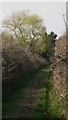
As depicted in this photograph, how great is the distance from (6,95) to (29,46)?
40.0 m

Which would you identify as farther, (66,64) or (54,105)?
(54,105)

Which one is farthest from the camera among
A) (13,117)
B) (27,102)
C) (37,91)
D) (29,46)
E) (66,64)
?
(29,46)

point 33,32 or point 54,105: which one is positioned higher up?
point 33,32

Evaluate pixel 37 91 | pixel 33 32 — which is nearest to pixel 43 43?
pixel 33 32

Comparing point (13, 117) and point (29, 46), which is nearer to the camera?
point (13, 117)

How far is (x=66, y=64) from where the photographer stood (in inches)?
557

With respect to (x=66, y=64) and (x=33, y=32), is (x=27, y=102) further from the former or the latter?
(x=33, y=32)

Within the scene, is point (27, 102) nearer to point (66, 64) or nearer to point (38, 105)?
point (38, 105)

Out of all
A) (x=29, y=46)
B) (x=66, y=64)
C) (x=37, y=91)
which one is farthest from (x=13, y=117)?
(x=29, y=46)

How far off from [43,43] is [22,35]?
5.69 meters

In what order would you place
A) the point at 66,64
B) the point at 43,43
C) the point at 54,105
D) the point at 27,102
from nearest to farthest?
the point at 66,64 → the point at 54,105 → the point at 27,102 → the point at 43,43

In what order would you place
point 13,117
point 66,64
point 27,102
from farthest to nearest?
point 27,102, point 66,64, point 13,117

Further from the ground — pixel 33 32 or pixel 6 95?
pixel 33 32

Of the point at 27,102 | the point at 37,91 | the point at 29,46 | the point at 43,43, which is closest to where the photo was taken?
the point at 27,102
